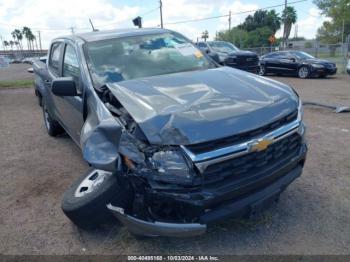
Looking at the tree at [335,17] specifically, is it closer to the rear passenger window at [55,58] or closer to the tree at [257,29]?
the tree at [257,29]

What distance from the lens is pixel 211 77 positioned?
338cm

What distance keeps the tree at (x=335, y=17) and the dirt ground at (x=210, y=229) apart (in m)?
49.4

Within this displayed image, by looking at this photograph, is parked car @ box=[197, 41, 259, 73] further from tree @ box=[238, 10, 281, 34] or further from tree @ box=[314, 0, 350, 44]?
tree @ box=[238, 10, 281, 34]

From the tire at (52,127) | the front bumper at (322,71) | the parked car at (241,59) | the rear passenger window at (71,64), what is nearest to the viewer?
the rear passenger window at (71,64)

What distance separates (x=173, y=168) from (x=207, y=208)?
0.38 meters

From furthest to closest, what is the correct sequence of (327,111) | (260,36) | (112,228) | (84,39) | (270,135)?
(260,36), (327,111), (84,39), (112,228), (270,135)

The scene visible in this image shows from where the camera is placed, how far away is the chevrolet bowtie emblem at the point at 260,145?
98.0 inches

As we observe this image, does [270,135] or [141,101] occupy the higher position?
[141,101]

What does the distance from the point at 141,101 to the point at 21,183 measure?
253 cm

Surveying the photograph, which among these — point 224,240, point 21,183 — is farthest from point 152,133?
point 21,183

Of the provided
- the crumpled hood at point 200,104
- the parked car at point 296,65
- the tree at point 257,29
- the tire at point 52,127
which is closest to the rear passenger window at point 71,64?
the crumpled hood at point 200,104

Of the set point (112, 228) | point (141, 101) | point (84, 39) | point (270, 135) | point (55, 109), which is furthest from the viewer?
point (55, 109)

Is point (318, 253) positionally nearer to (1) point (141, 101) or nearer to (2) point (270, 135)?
(2) point (270, 135)

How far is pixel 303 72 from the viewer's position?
15.6 meters
